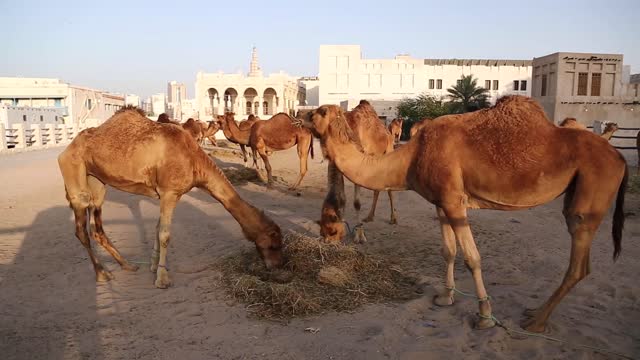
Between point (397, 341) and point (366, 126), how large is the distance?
5.26m

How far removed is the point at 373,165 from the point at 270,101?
202ft

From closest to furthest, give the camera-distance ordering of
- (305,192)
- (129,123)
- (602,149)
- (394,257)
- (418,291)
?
(602,149), (418,291), (129,123), (394,257), (305,192)

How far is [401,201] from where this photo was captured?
12312 mm

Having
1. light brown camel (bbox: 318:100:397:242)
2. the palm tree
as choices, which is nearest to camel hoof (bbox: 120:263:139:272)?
light brown camel (bbox: 318:100:397:242)

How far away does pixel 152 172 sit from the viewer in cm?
612

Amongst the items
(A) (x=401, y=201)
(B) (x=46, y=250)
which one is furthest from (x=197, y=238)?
(A) (x=401, y=201)

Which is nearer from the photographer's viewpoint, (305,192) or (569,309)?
(569,309)

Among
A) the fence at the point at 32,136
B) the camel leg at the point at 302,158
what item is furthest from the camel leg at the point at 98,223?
the fence at the point at 32,136

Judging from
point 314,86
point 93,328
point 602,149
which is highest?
point 314,86

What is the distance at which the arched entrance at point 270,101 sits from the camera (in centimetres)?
6162

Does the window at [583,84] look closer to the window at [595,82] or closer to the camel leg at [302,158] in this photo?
the window at [595,82]

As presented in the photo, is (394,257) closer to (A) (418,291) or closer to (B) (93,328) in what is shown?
(A) (418,291)

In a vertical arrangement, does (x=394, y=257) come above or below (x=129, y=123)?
below

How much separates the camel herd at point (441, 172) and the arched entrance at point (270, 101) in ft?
183
